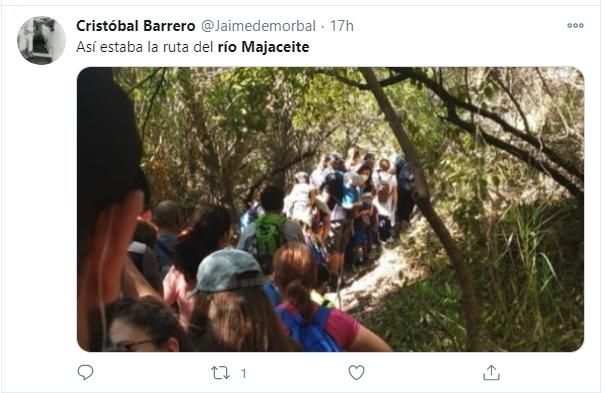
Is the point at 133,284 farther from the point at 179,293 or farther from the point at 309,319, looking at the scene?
the point at 309,319

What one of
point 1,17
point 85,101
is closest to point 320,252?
point 85,101

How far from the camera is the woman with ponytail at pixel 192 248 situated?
2479 mm

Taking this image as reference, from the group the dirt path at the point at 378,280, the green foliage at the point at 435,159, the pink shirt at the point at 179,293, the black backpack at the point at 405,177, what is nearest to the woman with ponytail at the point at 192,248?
the pink shirt at the point at 179,293

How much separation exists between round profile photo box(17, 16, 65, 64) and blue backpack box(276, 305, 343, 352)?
3.39 feet

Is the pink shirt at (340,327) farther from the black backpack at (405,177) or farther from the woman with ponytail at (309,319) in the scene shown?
the black backpack at (405,177)

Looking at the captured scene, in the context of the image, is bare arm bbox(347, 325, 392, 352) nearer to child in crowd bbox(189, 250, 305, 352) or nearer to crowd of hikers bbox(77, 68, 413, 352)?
crowd of hikers bbox(77, 68, 413, 352)

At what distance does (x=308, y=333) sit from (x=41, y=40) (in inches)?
47.8

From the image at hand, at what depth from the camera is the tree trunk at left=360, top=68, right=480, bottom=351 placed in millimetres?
2732

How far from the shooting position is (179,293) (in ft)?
8.18

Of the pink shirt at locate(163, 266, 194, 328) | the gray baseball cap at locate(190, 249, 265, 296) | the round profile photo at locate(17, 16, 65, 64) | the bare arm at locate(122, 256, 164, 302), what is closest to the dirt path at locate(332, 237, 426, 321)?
the gray baseball cap at locate(190, 249, 265, 296)

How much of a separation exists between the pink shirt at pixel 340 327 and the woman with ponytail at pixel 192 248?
292 mm

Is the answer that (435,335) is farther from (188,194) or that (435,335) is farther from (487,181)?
(188,194)

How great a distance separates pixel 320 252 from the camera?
2.69 metres

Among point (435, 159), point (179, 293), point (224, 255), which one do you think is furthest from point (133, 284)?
point (435, 159)
